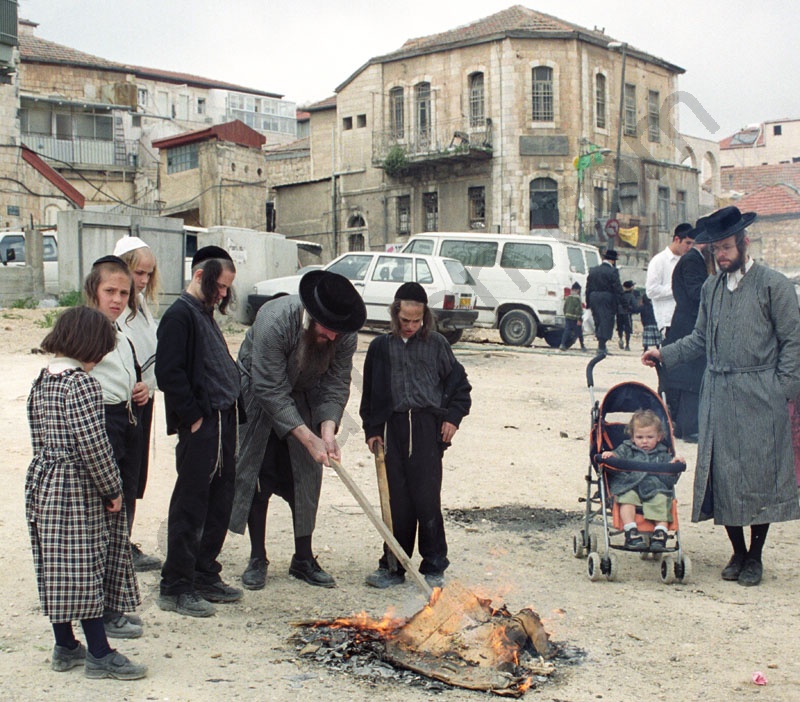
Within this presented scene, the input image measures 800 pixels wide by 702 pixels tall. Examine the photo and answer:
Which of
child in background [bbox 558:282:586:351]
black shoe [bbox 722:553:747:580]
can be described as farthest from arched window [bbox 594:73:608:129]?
black shoe [bbox 722:553:747:580]

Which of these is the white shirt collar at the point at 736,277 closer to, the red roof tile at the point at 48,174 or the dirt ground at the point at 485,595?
the dirt ground at the point at 485,595

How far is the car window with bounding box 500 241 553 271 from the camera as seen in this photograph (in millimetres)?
18984

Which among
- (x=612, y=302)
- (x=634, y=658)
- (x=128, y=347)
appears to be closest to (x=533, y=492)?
(x=634, y=658)

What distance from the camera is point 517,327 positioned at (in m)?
18.7

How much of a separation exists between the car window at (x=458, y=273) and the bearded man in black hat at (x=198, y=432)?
12538mm

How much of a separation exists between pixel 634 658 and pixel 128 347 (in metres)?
2.85

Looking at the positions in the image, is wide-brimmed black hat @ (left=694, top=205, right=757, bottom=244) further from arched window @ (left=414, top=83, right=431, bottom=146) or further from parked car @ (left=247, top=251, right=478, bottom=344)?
arched window @ (left=414, top=83, right=431, bottom=146)

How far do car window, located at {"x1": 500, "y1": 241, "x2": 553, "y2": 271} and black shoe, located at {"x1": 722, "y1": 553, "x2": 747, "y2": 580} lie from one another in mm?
13689

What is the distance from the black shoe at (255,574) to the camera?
203 inches

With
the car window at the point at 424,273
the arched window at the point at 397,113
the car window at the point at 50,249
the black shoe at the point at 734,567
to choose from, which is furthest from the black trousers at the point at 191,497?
the arched window at the point at 397,113

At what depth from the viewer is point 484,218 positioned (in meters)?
37.5

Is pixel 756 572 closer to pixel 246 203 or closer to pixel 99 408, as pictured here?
pixel 99 408

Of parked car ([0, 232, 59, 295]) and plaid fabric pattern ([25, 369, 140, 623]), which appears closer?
plaid fabric pattern ([25, 369, 140, 623])

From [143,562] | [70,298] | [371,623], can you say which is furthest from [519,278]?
[371,623]
